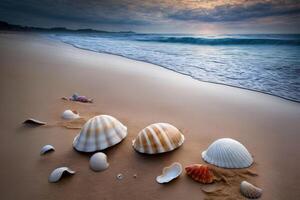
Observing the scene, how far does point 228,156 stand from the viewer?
1781 mm

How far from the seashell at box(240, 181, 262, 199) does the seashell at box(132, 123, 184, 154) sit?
695 millimetres

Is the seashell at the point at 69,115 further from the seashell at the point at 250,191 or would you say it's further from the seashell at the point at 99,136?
the seashell at the point at 250,191

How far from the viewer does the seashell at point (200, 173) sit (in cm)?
160

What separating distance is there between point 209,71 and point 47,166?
16.3 feet

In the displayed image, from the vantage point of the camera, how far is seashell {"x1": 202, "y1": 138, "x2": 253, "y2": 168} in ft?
5.78

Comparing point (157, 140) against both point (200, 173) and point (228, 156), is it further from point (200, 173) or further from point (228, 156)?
point (228, 156)

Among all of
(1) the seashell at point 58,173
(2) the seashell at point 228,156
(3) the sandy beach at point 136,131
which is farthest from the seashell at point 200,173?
(1) the seashell at point 58,173

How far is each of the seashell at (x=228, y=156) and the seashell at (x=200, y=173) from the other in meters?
0.16

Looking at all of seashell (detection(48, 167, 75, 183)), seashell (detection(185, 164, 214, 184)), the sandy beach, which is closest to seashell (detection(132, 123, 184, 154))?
the sandy beach

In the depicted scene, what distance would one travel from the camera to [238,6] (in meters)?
11.0

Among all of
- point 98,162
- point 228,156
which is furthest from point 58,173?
point 228,156

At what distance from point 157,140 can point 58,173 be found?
894 mm

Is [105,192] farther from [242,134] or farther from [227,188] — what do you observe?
[242,134]

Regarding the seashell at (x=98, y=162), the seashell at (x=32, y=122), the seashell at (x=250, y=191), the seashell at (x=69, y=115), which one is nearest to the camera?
the seashell at (x=250, y=191)
